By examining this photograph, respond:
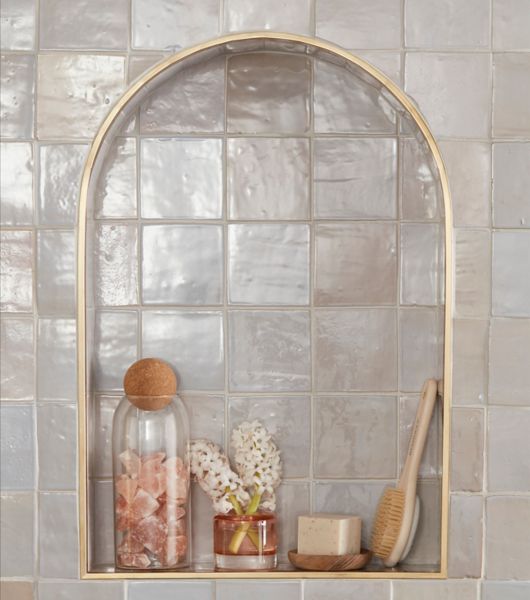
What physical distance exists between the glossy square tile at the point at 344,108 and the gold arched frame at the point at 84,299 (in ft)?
0.22

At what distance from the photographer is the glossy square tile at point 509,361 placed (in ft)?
3.96

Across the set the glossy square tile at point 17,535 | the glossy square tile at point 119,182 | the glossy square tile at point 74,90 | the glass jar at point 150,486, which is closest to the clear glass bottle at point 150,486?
the glass jar at point 150,486

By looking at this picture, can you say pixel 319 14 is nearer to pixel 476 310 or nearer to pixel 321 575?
pixel 476 310

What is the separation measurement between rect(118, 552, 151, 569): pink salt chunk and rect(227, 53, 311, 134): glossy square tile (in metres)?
0.56

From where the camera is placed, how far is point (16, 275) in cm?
121

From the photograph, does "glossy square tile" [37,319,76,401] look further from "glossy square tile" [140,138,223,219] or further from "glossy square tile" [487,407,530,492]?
"glossy square tile" [487,407,530,492]

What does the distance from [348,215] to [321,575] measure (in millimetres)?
457

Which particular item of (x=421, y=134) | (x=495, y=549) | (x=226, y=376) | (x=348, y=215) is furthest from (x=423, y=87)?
(x=495, y=549)

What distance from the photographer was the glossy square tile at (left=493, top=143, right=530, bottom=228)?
1.21 metres

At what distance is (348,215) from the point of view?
1277mm

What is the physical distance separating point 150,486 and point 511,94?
26.1 inches

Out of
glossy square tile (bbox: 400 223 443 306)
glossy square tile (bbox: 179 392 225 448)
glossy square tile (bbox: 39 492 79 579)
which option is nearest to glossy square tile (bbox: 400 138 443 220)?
glossy square tile (bbox: 400 223 443 306)

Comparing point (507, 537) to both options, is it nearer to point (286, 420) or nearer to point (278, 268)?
point (286, 420)

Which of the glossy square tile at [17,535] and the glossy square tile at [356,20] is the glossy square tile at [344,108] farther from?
the glossy square tile at [17,535]
